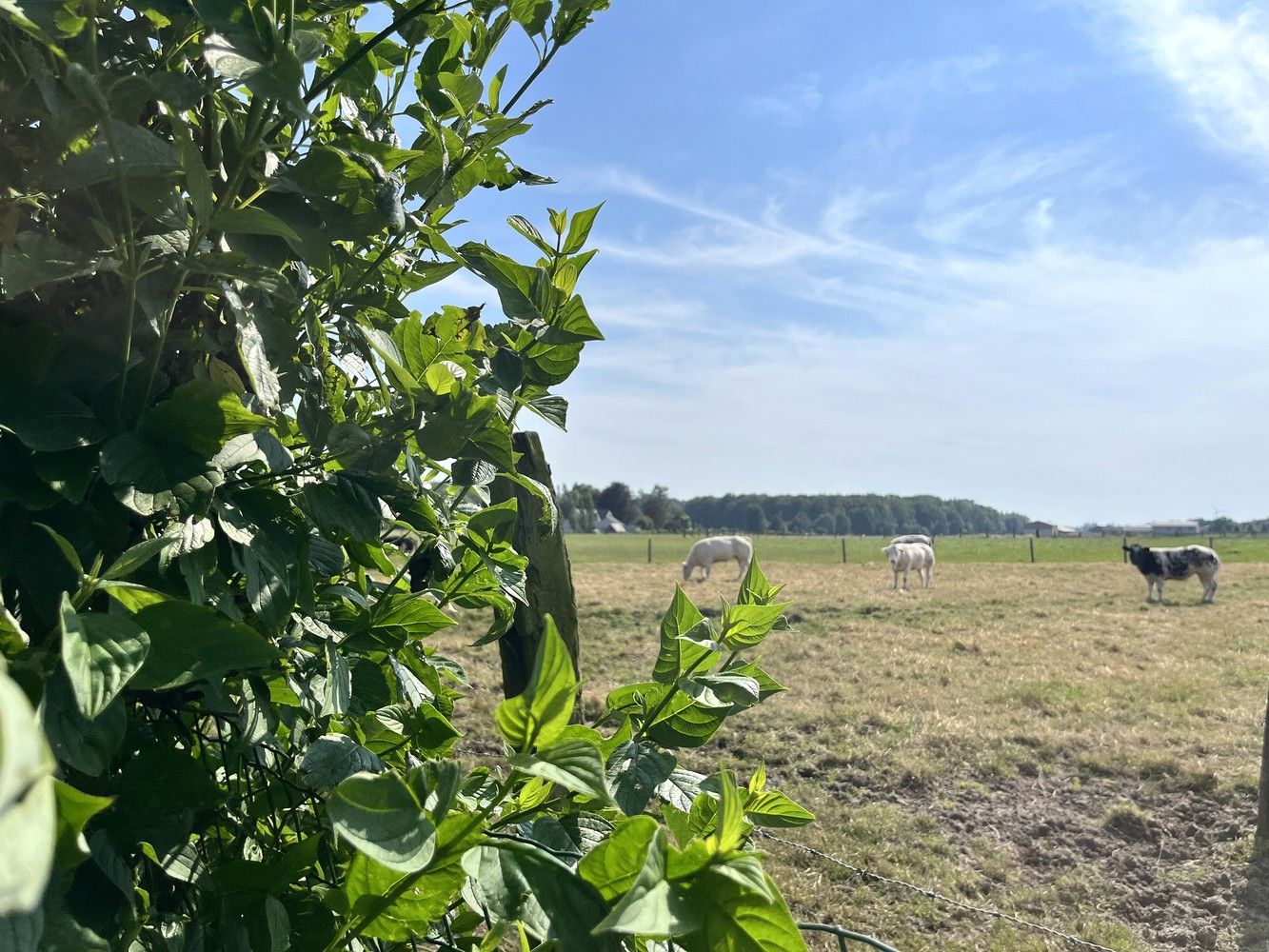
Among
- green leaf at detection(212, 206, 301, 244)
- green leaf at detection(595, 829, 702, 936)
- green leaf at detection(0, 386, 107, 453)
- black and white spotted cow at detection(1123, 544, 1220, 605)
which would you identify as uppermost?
green leaf at detection(212, 206, 301, 244)

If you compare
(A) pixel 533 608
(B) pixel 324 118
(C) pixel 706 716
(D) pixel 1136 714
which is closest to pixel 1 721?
(C) pixel 706 716

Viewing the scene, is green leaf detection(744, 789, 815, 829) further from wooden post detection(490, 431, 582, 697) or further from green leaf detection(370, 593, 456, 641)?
wooden post detection(490, 431, 582, 697)

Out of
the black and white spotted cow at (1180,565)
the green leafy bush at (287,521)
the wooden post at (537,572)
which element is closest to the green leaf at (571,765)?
the green leafy bush at (287,521)

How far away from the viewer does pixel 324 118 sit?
85 centimetres

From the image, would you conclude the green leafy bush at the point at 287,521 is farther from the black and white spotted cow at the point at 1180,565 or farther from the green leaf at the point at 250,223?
the black and white spotted cow at the point at 1180,565

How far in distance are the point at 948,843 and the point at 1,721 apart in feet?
20.1

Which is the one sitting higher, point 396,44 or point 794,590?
point 396,44

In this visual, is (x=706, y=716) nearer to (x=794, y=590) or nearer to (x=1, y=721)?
(x=1, y=721)

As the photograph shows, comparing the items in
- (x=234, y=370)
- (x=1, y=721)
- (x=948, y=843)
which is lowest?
(x=948, y=843)

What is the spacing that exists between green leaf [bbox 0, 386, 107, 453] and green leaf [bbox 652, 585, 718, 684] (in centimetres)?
41

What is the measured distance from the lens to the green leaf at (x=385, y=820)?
379 mm

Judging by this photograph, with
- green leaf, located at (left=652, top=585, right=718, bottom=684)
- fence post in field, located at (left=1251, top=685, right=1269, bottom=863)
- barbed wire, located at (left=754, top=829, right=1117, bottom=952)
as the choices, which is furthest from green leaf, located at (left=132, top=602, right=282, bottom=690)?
fence post in field, located at (left=1251, top=685, right=1269, bottom=863)

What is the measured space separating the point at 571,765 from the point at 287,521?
1.24ft

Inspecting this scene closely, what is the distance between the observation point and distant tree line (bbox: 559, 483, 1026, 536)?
77.6m
